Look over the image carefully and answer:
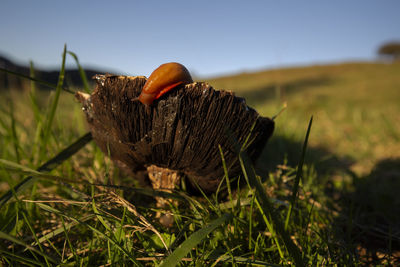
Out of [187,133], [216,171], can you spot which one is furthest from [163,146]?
[216,171]

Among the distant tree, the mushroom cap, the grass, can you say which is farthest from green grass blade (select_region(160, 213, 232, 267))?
the distant tree

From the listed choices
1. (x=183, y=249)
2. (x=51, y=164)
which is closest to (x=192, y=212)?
(x=183, y=249)

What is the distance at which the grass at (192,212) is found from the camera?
41.8 inches

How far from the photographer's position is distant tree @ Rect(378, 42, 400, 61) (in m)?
44.5

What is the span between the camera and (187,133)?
111 cm

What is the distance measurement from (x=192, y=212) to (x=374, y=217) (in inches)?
60.3

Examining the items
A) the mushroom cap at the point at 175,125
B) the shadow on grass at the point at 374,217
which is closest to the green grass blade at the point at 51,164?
the mushroom cap at the point at 175,125

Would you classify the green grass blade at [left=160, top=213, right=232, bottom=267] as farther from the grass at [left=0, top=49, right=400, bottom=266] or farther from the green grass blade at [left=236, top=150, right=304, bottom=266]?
the green grass blade at [left=236, top=150, right=304, bottom=266]

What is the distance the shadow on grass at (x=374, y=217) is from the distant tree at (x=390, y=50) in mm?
54705

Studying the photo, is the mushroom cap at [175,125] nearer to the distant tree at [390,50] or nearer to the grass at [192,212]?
the grass at [192,212]

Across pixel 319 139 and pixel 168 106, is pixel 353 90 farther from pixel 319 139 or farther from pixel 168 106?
pixel 168 106

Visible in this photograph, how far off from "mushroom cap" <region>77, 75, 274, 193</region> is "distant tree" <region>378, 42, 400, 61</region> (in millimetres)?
56440

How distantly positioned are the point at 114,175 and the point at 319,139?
12.9ft

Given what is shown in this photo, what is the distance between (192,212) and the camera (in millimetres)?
1254
